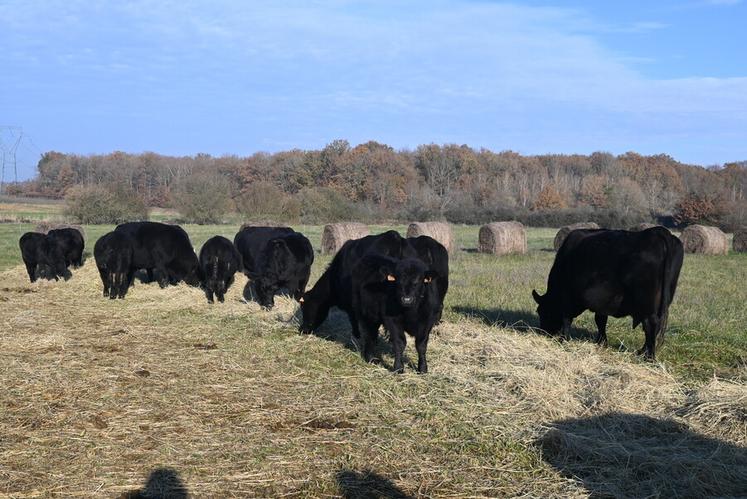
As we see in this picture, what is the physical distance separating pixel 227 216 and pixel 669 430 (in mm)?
44705

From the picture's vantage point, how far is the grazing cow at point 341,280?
404 inches

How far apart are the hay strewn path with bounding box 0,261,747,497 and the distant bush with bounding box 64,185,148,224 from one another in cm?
3632

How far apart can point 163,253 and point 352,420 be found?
9630 mm

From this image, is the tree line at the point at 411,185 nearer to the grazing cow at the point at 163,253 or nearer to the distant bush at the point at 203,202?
the distant bush at the point at 203,202

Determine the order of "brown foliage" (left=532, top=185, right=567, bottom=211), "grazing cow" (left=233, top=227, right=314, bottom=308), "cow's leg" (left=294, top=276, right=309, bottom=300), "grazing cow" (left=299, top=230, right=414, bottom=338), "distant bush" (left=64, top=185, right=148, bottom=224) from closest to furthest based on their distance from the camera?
A: "grazing cow" (left=299, top=230, right=414, bottom=338), "grazing cow" (left=233, top=227, right=314, bottom=308), "cow's leg" (left=294, top=276, right=309, bottom=300), "distant bush" (left=64, top=185, right=148, bottom=224), "brown foliage" (left=532, top=185, right=567, bottom=211)

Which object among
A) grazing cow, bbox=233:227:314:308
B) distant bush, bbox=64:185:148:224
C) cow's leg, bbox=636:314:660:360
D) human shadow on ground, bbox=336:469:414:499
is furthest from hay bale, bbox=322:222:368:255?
distant bush, bbox=64:185:148:224

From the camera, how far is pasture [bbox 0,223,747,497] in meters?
5.19

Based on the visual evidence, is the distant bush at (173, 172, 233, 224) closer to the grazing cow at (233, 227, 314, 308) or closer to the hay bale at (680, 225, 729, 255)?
the hay bale at (680, 225, 729, 255)

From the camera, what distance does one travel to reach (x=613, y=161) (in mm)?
101312

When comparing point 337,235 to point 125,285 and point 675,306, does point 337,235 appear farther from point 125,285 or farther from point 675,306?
point 675,306

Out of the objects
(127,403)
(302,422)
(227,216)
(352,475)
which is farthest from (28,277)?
(227,216)

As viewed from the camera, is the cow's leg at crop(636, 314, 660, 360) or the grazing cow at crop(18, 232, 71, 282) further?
the grazing cow at crop(18, 232, 71, 282)

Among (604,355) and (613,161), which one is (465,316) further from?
(613,161)

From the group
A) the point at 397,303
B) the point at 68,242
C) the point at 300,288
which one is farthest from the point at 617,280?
the point at 68,242
